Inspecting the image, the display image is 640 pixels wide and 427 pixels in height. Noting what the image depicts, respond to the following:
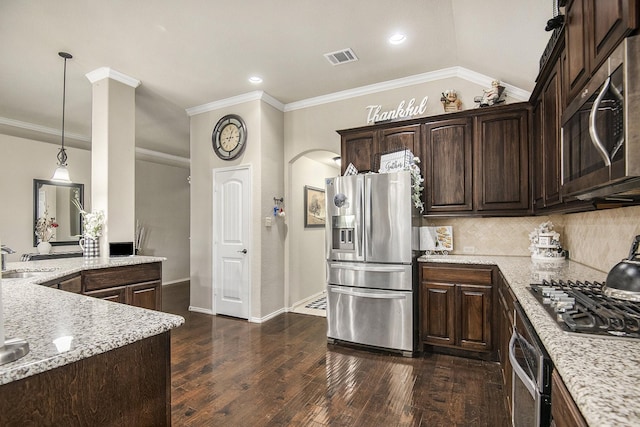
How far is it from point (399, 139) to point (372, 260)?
1411 millimetres

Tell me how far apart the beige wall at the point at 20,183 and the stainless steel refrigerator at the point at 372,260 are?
5.10m

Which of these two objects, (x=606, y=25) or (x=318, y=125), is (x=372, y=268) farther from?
(x=606, y=25)

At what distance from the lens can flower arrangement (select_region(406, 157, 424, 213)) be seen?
3264 millimetres

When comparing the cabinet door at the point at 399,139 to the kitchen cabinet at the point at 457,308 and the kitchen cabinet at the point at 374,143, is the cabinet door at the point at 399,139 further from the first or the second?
the kitchen cabinet at the point at 457,308

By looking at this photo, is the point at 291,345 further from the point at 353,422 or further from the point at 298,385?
the point at 353,422

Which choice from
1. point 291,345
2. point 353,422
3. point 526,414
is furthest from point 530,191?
point 291,345

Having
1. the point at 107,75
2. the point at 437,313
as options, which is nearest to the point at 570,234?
the point at 437,313

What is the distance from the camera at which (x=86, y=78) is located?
12.5 feet

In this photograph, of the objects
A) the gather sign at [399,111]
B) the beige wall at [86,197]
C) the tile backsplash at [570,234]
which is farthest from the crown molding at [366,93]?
the beige wall at [86,197]

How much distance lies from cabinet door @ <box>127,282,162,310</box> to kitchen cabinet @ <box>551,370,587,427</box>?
130 inches

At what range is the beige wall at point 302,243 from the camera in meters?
4.86

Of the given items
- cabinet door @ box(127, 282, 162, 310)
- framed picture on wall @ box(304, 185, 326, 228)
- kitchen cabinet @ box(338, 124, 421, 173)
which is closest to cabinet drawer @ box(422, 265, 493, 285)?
kitchen cabinet @ box(338, 124, 421, 173)

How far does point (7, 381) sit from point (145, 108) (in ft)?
15.8

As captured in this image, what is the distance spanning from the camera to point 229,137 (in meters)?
4.61
